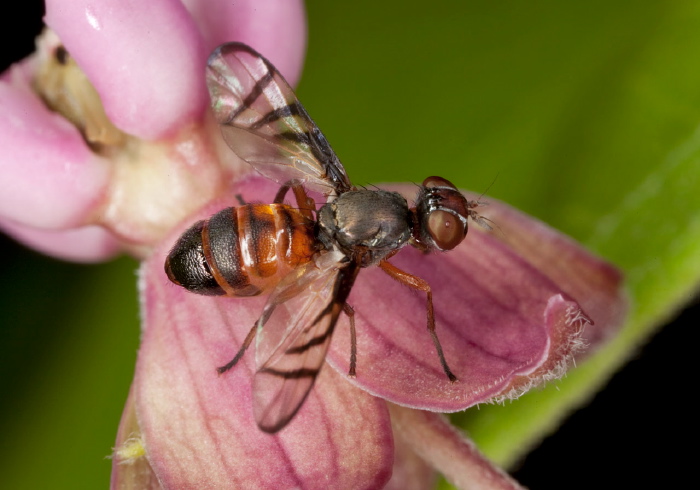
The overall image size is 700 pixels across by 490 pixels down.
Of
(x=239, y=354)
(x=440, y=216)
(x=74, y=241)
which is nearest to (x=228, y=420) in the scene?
(x=239, y=354)

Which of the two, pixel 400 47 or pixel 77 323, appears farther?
pixel 77 323

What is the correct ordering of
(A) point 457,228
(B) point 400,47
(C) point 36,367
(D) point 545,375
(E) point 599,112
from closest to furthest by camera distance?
(D) point 545,375, (A) point 457,228, (E) point 599,112, (B) point 400,47, (C) point 36,367

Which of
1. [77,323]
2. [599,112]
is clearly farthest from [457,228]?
[77,323]

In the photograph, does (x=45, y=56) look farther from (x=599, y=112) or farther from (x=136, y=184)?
(x=599, y=112)

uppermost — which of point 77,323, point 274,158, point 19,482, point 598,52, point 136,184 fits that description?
point 598,52

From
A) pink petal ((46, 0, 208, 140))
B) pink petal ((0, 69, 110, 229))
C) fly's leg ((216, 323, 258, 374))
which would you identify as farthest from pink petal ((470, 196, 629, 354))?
pink petal ((0, 69, 110, 229))

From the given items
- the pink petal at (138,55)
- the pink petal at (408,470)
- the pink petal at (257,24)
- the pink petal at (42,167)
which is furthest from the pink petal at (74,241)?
the pink petal at (408,470)

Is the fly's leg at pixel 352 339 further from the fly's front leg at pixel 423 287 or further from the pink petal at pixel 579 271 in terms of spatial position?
the pink petal at pixel 579 271

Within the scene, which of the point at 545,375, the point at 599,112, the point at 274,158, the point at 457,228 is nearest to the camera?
the point at 545,375
